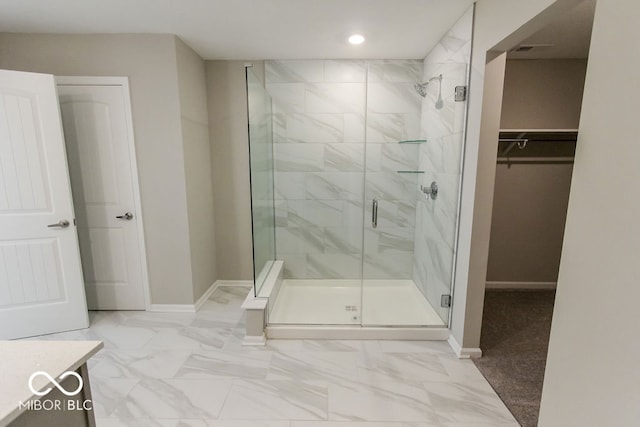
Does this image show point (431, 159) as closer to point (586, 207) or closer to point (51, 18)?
point (586, 207)

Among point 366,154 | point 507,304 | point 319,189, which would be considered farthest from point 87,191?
point 507,304

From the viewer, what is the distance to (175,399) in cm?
173

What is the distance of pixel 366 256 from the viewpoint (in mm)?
3230

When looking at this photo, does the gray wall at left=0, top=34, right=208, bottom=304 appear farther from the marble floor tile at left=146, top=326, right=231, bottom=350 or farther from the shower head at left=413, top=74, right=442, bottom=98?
the shower head at left=413, top=74, right=442, bottom=98

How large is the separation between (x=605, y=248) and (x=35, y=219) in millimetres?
3384

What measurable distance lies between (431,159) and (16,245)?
3484 mm

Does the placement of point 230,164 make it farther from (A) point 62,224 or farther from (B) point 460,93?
(B) point 460,93

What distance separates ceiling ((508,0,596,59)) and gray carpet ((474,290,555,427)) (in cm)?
233

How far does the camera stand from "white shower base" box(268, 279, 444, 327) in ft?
8.15

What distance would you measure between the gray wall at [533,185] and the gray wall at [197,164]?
304cm

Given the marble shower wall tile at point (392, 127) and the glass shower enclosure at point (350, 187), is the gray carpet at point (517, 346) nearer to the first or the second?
the glass shower enclosure at point (350, 187)

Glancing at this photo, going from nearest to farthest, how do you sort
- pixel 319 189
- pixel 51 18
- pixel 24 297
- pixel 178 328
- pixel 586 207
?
pixel 586 207 → pixel 51 18 → pixel 24 297 → pixel 178 328 → pixel 319 189

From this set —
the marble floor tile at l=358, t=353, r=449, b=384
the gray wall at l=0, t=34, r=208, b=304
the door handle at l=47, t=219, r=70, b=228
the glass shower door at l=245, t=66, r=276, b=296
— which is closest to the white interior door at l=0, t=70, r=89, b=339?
the door handle at l=47, t=219, r=70, b=228

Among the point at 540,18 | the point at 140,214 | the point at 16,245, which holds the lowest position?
the point at 16,245
